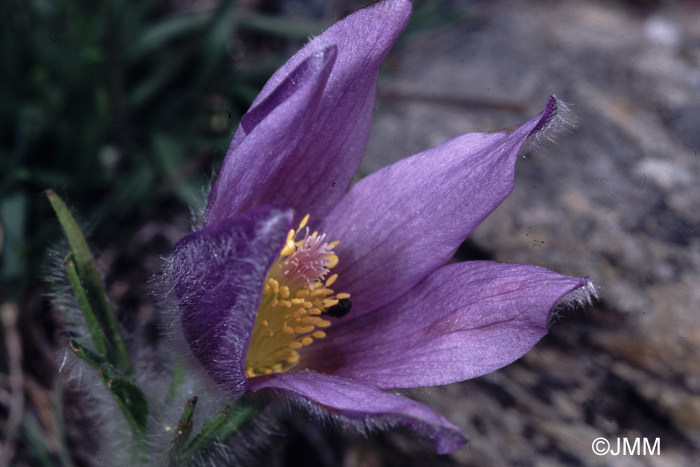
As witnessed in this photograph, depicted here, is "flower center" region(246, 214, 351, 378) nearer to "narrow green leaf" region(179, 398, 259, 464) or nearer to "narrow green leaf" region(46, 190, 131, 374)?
"narrow green leaf" region(179, 398, 259, 464)

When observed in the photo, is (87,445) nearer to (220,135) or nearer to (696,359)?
(220,135)

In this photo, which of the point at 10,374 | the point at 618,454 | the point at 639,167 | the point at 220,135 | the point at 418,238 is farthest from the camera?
the point at 220,135

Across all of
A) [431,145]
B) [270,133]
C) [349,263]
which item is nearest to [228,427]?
[349,263]

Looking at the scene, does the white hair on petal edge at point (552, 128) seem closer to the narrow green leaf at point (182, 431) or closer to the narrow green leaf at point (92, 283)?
the narrow green leaf at point (182, 431)

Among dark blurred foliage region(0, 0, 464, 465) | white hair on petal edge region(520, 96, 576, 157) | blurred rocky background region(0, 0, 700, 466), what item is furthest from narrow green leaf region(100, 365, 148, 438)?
white hair on petal edge region(520, 96, 576, 157)

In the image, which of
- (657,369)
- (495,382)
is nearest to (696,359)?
(657,369)

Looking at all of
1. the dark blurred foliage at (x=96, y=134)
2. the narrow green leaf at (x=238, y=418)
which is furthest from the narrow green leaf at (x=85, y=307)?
the dark blurred foliage at (x=96, y=134)

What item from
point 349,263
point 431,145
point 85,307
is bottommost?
point 349,263

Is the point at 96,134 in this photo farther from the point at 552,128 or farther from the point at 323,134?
the point at 552,128
